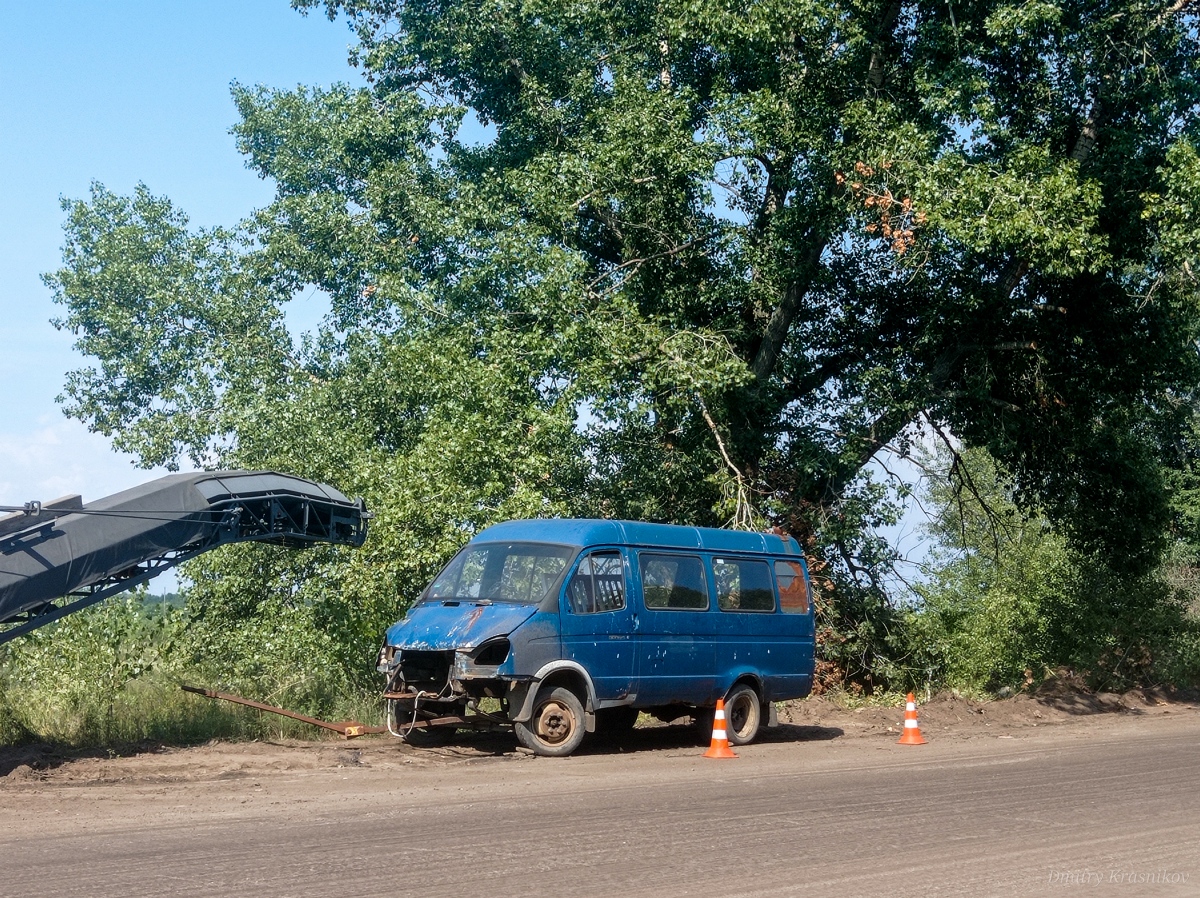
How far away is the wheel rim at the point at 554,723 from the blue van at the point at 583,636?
0.04ft

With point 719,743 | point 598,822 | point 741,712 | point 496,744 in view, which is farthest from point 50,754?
point 741,712

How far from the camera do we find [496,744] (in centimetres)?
1398

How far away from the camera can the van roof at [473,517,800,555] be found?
13.6 meters

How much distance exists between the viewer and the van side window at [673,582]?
14.0m

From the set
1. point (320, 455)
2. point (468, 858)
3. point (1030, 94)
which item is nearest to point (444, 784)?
point (468, 858)

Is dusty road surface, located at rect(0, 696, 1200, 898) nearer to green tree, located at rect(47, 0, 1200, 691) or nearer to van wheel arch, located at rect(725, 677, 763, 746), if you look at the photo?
van wheel arch, located at rect(725, 677, 763, 746)

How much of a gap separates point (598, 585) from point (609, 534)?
0.63 metres

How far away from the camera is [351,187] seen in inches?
1165

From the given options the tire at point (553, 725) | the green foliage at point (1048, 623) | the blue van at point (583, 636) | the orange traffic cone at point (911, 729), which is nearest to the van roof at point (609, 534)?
the blue van at point (583, 636)

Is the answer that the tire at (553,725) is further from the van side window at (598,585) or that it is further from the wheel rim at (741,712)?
the wheel rim at (741,712)

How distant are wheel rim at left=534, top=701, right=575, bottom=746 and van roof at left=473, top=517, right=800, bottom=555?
1.81m

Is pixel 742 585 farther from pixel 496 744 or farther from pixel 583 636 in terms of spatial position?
pixel 496 744

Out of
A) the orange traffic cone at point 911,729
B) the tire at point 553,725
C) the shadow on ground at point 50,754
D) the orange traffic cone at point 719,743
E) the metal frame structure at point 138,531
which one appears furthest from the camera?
the orange traffic cone at point 911,729

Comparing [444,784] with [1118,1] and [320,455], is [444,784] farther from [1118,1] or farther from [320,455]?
[1118,1]
